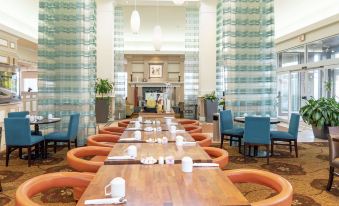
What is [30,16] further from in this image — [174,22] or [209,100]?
[209,100]

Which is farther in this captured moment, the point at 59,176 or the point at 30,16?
the point at 30,16

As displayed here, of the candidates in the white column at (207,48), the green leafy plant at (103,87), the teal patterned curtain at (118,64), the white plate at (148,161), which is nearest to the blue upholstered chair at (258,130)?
the white plate at (148,161)

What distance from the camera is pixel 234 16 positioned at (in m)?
6.56

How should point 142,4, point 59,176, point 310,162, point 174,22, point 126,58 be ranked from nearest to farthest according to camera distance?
point 59,176, point 310,162, point 142,4, point 174,22, point 126,58

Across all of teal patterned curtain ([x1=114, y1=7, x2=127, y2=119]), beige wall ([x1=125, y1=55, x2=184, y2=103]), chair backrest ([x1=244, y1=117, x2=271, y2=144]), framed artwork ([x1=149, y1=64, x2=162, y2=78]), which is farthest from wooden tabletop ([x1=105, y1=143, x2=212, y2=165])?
framed artwork ([x1=149, y1=64, x2=162, y2=78])

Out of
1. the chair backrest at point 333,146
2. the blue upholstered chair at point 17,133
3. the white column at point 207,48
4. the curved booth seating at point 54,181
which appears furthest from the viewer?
the white column at point 207,48

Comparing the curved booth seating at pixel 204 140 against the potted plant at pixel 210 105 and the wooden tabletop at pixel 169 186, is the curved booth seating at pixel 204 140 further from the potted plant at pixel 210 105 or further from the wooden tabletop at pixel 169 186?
the potted plant at pixel 210 105

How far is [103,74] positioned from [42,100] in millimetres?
4931

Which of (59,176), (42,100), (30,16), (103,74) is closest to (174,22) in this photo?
(103,74)

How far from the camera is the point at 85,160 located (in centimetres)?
306

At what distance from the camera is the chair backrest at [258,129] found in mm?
5195

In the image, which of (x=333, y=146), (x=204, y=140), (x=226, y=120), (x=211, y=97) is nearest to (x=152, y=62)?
(x=211, y=97)

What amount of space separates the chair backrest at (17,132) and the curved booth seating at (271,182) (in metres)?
3.71

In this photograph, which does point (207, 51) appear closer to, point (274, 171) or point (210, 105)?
point (210, 105)
